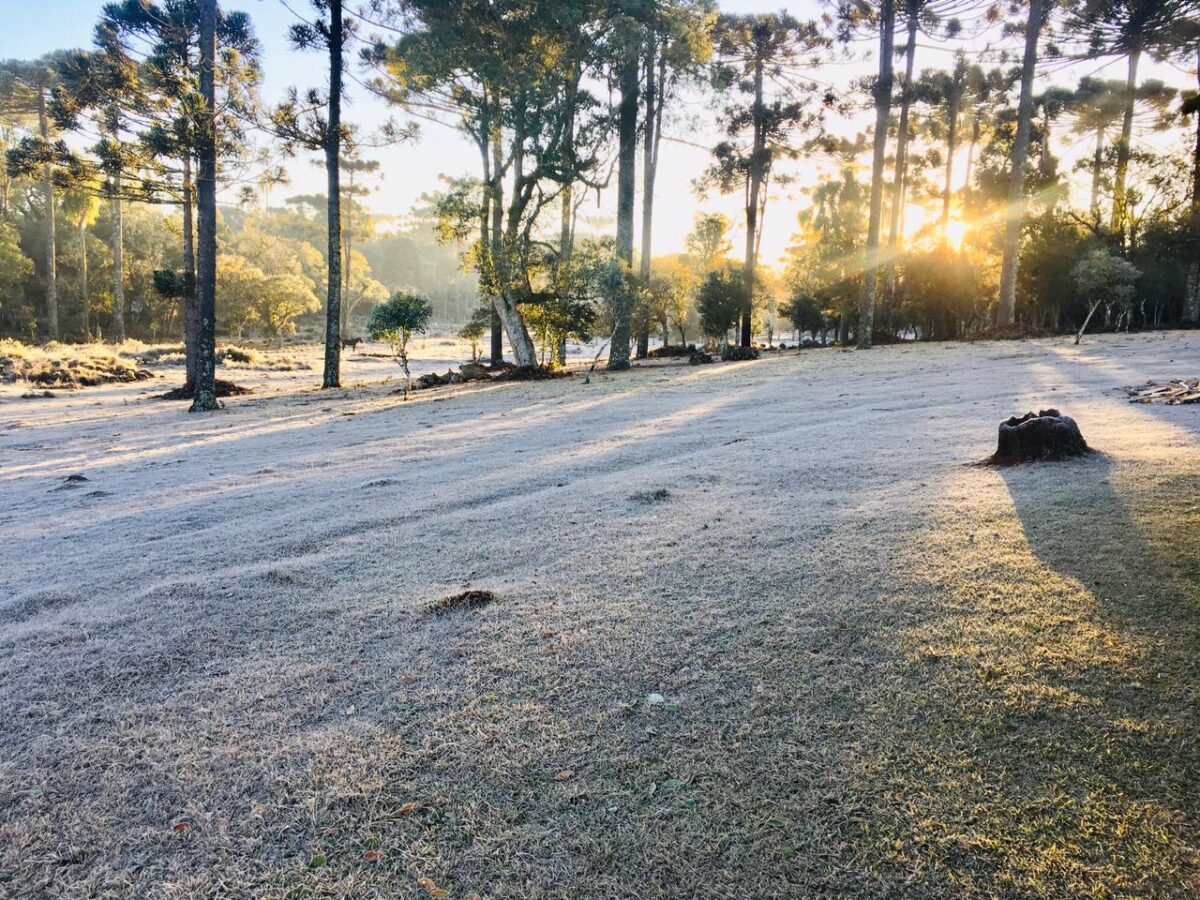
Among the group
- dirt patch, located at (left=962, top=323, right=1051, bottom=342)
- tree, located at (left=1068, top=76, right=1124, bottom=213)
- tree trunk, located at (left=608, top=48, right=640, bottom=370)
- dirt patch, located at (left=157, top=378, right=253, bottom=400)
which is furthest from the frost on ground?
tree, located at (left=1068, top=76, right=1124, bottom=213)

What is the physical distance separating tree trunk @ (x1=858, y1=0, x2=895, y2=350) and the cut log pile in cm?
1288

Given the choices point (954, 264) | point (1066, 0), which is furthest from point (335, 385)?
point (1066, 0)

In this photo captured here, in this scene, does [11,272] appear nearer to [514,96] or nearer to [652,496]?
[514,96]

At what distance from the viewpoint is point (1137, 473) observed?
3305mm

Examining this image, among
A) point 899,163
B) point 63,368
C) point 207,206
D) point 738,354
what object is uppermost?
point 899,163

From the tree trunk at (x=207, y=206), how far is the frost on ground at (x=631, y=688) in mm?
7883

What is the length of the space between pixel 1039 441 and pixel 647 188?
19.5m

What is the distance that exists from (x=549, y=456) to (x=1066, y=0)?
74.3 feet

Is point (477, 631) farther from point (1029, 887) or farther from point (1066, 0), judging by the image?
point (1066, 0)

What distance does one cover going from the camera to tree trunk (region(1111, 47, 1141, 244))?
20.1 metres

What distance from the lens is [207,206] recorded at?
11266 mm

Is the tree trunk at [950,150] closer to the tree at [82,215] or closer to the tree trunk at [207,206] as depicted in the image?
the tree trunk at [207,206]

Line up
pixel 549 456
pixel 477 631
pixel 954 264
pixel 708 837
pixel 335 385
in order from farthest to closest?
pixel 954 264 → pixel 335 385 → pixel 549 456 → pixel 477 631 → pixel 708 837

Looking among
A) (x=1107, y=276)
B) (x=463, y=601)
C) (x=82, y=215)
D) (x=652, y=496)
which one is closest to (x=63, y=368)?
(x=82, y=215)
